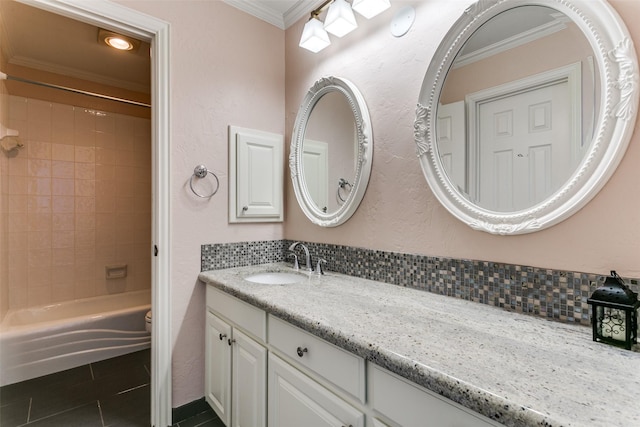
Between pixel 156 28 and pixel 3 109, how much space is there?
1.72m

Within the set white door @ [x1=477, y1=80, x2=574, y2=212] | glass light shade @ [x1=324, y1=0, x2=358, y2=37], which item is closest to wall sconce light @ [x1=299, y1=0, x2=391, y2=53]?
glass light shade @ [x1=324, y1=0, x2=358, y2=37]

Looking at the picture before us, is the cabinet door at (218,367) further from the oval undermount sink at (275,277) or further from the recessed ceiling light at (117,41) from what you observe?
the recessed ceiling light at (117,41)

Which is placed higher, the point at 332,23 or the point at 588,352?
the point at 332,23

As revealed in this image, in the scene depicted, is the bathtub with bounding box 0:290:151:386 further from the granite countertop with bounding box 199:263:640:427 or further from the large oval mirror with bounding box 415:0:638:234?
the large oval mirror with bounding box 415:0:638:234

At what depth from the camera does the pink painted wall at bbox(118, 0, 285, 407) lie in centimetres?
167

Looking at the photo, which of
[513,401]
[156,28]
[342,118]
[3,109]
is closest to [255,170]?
[342,118]

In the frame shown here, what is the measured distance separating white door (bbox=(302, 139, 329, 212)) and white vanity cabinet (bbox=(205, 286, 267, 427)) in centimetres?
77

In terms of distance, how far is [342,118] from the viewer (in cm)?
171

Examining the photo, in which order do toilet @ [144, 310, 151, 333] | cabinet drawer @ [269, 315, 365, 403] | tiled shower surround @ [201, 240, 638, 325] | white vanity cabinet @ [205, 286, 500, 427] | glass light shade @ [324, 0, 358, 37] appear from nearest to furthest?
white vanity cabinet @ [205, 286, 500, 427]
cabinet drawer @ [269, 315, 365, 403]
tiled shower surround @ [201, 240, 638, 325]
glass light shade @ [324, 0, 358, 37]
toilet @ [144, 310, 151, 333]

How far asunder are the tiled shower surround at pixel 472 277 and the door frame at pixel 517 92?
0.30 m

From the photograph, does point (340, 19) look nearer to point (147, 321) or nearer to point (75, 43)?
point (75, 43)

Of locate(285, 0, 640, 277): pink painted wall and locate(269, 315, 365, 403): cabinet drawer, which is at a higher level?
locate(285, 0, 640, 277): pink painted wall

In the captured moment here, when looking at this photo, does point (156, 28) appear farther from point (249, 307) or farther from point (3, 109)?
point (3, 109)

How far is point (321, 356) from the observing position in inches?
37.5
